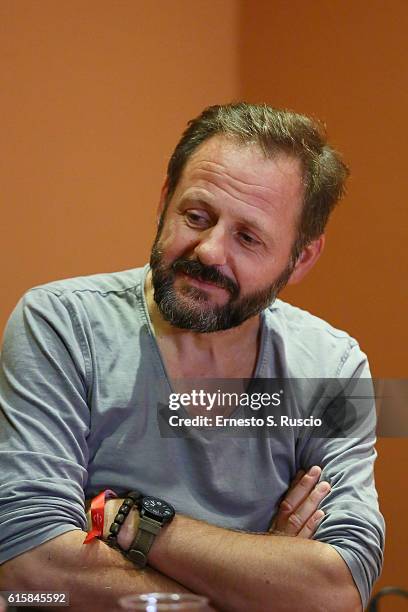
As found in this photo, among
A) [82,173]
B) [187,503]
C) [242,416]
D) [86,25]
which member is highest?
[86,25]

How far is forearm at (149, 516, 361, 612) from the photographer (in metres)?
1.41

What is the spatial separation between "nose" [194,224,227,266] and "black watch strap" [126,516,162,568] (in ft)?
1.37

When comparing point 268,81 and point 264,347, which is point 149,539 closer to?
point 264,347

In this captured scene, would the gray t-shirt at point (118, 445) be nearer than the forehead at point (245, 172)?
Yes

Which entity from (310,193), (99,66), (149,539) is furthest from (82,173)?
(149,539)

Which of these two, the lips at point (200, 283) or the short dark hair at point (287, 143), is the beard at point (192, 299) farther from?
the short dark hair at point (287, 143)

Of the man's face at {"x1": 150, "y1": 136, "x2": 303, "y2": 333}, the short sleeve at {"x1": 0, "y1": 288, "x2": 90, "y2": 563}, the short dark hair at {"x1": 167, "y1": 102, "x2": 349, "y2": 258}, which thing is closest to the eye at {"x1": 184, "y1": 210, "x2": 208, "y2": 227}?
the man's face at {"x1": 150, "y1": 136, "x2": 303, "y2": 333}

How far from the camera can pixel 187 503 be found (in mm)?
1572

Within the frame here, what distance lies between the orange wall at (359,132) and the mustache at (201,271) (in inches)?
33.9

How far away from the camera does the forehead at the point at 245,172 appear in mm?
1618

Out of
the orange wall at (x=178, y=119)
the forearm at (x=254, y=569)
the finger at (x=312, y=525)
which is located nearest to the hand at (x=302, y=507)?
the finger at (x=312, y=525)

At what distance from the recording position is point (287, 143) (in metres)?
1.68

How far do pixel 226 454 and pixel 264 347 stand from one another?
225mm

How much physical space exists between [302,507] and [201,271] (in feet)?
1.42
